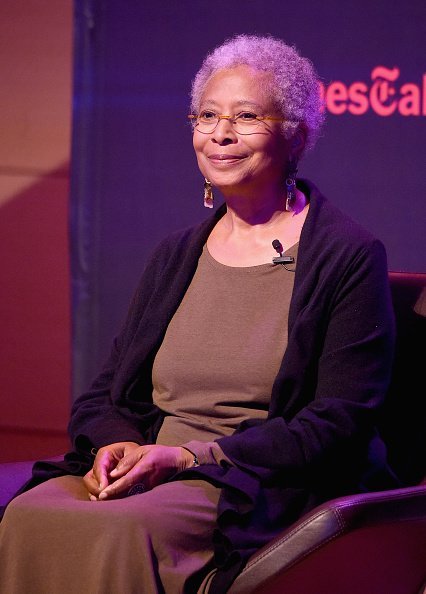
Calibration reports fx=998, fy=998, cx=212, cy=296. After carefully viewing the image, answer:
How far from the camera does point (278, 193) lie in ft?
7.92

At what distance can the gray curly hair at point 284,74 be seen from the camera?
7.79ft

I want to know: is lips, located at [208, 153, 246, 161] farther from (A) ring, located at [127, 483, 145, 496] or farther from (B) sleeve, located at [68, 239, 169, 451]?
(A) ring, located at [127, 483, 145, 496]

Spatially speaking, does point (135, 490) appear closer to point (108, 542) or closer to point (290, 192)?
point (108, 542)

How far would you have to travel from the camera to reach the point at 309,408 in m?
2.12

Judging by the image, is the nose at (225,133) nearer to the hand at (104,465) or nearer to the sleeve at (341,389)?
the sleeve at (341,389)

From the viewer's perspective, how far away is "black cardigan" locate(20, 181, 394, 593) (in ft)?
6.73

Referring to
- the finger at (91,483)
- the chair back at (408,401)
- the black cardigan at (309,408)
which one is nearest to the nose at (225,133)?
the black cardigan at (309,408)

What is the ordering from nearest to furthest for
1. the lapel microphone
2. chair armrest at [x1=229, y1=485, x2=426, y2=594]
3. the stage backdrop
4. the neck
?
chair armrest at [x1=229, y1=485, x2=426, y2=594]
the lapel microphone
the neck
the stage backdrop

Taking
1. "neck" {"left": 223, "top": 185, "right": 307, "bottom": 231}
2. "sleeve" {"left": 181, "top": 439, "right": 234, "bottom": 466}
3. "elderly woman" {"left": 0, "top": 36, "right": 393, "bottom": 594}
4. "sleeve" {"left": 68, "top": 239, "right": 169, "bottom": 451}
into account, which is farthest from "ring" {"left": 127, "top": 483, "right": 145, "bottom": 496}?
"neck" {"left": 223, "top": 185, "right": 307, "bottom": 231}

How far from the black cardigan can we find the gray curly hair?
20cm

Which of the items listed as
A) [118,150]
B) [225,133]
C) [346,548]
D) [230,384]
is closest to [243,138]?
[225,133]

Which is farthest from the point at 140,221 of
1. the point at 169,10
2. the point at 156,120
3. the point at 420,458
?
the point at 420,458

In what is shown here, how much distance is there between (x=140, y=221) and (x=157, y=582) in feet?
7.50

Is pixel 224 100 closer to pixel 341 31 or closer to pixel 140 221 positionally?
pixel 341 31
